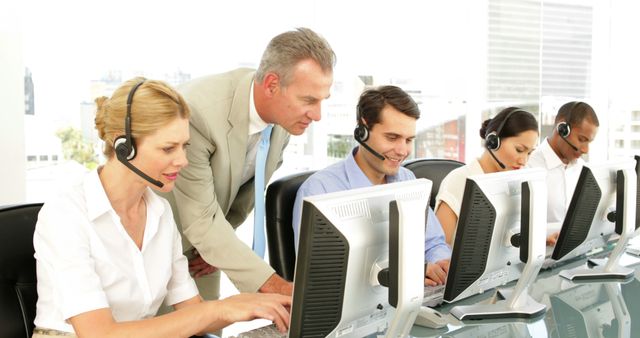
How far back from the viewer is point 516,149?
268 cm

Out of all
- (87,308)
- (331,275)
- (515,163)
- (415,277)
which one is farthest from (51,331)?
(515,163)

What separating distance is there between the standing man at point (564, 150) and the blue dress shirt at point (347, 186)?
35.7 inches


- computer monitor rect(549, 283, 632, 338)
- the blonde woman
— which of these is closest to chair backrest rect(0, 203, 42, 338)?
the blonde woman

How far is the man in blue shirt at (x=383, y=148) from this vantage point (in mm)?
2311

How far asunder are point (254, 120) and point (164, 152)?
50 centimetres

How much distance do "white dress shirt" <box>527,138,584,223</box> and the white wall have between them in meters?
2.58

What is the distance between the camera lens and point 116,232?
1576 mm

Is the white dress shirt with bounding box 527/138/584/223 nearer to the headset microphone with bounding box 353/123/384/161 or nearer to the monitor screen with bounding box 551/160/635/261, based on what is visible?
the monitor screen with bounding box 551/160/635/261

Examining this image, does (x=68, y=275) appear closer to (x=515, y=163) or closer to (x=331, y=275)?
(x=331, y=275)

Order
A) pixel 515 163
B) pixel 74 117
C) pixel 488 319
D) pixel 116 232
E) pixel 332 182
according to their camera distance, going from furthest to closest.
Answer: pixel 74 117, pixel 515 163, pixel 332 182, pixel 488 319, pixel 116 232

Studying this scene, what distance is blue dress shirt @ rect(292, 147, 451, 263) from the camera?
222cm

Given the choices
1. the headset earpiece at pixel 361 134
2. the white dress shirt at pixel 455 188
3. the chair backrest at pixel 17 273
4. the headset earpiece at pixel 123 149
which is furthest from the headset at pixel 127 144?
the white dress shirt at pixel 455 188

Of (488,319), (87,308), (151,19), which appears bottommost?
(488,319)

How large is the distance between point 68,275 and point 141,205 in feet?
1.05
